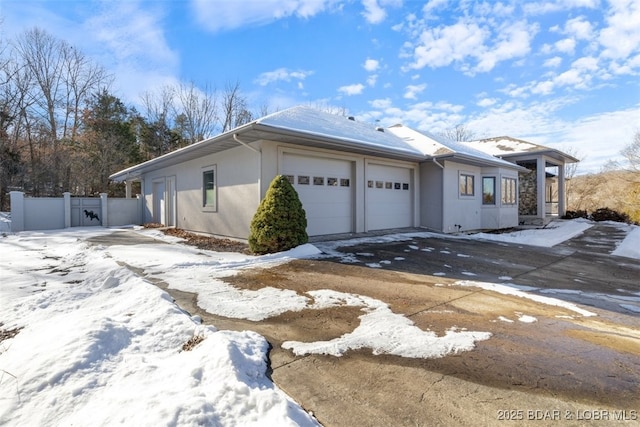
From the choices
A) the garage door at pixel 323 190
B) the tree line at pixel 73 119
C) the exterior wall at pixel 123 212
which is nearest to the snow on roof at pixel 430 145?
the garage door at pixel 323 190

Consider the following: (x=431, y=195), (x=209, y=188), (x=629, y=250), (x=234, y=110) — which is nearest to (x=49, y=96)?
(x=234, y=110)

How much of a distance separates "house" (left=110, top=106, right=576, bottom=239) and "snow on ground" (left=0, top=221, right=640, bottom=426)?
4.16 meters

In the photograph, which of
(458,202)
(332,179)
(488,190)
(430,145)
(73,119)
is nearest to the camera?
(332,179)

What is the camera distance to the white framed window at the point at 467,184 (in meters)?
12.7

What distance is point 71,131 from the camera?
2261 cm

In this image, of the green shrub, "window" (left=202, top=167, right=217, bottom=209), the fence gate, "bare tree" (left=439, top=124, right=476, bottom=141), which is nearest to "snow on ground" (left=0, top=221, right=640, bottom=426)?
the green shrub

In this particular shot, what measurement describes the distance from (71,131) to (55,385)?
27468 millimetres

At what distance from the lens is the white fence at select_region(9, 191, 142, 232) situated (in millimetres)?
12774

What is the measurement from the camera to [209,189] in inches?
424

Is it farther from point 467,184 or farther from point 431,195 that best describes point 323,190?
point 467,184

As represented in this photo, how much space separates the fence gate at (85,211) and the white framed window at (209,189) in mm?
8180

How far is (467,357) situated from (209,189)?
9.86 metres

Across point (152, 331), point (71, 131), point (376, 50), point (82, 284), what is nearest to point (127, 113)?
point (71, 131)

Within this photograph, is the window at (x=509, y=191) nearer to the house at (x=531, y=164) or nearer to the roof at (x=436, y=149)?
the roof at (x=436, y=149)
